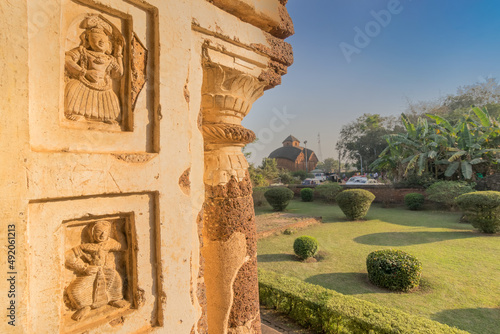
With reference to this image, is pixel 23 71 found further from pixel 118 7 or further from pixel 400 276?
pixel 400 276

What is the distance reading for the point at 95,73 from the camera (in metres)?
1.41

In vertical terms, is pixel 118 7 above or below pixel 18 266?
above

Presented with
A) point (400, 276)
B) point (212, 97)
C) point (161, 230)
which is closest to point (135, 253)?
point (161, 230)

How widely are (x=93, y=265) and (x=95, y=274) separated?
0.15ft

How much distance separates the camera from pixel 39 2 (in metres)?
1.21

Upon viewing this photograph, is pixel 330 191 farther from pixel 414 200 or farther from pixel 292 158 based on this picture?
pixel 292 158

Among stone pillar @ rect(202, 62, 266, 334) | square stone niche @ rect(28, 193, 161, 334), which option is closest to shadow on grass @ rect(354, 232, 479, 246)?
stone pillar @ rect(202, 62, 266, 334)

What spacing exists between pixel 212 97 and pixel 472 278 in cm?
673

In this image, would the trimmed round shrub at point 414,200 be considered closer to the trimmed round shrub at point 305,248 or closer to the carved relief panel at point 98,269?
the trimmed round shrub at point 305,248

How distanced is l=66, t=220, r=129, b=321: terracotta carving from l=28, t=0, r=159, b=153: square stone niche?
0.45 metres

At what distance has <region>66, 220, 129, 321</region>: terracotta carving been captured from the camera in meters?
1.33

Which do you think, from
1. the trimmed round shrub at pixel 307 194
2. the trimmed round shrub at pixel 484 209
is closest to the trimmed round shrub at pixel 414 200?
the trimmed round shrub at pixel 484 209

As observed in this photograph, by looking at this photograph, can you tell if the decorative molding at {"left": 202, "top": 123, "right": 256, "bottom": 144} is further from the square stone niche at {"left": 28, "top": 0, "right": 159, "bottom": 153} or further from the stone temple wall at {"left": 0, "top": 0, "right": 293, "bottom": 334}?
the square stone niche at {"left": 28, "top": 0, "right": 159, "bottom": 153}

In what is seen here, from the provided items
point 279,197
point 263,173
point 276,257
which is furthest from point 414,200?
point 263,173
